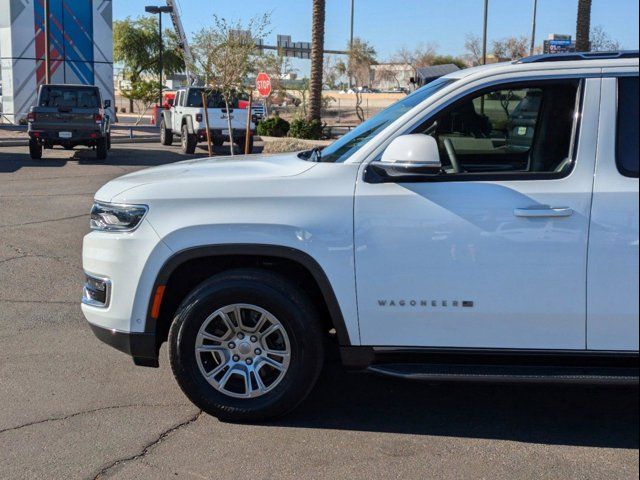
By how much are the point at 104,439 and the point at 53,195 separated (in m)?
10.9

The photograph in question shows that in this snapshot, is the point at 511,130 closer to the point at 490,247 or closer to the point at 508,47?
the point at 490,247

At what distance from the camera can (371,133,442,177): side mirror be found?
422 centimetres

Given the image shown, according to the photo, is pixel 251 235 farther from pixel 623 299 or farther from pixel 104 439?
pixel 623 299

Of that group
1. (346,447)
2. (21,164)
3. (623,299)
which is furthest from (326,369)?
(21,164)

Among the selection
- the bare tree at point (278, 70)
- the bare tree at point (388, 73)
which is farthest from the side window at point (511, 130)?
the bare tree at point (388, 73)

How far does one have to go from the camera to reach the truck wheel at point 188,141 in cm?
2372

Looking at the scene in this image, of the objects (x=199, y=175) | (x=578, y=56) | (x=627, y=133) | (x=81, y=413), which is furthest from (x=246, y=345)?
(x=578, y=56)

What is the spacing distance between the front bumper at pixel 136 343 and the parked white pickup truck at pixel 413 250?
0.01m

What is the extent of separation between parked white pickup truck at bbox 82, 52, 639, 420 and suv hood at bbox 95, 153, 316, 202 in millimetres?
20

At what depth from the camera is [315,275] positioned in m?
4.50

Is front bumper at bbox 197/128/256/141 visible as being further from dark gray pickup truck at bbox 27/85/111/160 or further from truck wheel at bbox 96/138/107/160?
dark gray pickup truck at bbox 27/85/111/160

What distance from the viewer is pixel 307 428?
4746 millimetres

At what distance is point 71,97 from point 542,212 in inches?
770

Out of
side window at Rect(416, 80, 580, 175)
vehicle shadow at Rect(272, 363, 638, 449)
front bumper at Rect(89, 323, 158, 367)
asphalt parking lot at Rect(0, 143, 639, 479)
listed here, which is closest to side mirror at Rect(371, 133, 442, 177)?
side window at Rect(416, 80, 580, 175)
